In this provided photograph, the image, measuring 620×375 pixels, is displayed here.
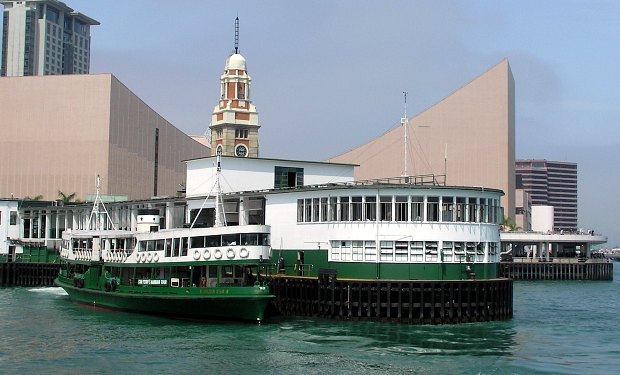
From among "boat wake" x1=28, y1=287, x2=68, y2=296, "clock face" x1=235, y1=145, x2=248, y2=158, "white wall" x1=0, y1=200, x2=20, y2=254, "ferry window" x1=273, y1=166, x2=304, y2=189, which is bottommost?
"boat wake" x1=28, y1=287, x2=68, y2=296

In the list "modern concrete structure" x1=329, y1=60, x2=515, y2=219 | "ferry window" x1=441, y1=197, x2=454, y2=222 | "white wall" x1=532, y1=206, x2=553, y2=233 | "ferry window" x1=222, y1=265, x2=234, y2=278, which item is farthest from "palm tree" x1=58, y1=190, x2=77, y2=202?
"white wall" x1=532, y1=206, x2=553, y2=233

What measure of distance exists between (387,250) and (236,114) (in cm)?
4674

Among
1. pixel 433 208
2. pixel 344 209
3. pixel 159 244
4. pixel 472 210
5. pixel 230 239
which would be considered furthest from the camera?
pixel 159 244

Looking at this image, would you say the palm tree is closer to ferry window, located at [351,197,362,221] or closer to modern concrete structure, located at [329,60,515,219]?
modern concrete structure, located at [329,60,515,219]

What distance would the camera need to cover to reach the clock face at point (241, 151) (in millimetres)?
87688

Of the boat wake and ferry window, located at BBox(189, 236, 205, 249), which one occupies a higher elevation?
ferry window, located at BBox(189, 236, 205, 249)

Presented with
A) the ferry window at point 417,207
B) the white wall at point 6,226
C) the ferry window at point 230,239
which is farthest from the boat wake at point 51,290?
the ferry window at point 417,207

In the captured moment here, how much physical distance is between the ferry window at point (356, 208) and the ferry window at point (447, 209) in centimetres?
423

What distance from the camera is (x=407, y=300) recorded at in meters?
41.7

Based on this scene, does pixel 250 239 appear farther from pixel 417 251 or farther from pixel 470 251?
pixel 470 251

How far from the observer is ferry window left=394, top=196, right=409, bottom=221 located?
4372 cm

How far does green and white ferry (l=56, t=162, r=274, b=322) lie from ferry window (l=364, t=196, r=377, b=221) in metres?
5.44

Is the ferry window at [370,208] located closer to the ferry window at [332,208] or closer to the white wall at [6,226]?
the ferry window at [332,208]

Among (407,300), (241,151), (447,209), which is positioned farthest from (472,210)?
(241,151)
